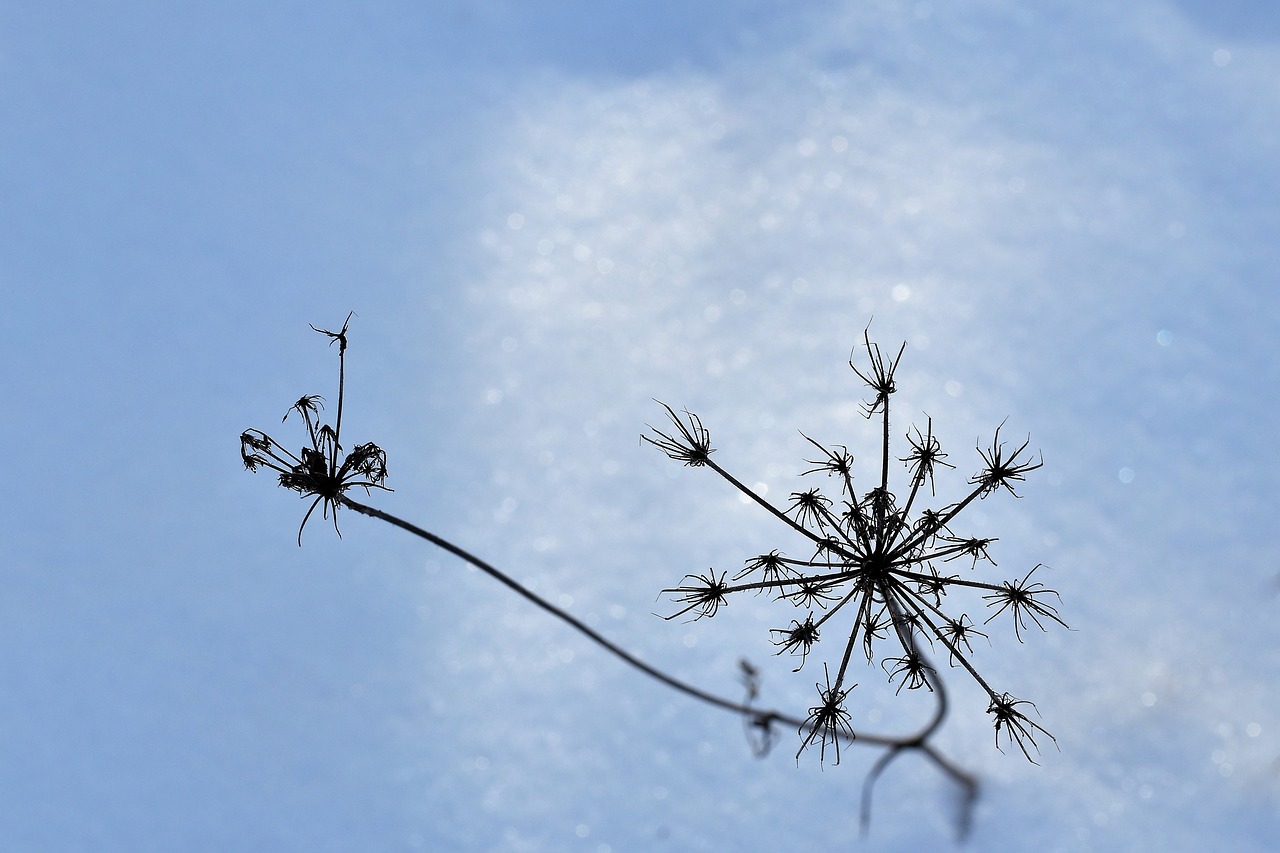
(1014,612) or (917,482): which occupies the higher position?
(917,482)

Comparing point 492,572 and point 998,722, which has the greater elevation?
point 492,572

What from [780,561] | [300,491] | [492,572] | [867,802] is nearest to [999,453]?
[780,561]

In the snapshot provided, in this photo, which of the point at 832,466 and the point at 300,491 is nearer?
the point at 300,491

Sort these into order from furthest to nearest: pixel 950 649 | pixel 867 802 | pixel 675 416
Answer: pixel 867 802 → pixel 675 416 → pixel 950 649

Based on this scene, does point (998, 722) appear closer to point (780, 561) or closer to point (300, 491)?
point (780, 561)

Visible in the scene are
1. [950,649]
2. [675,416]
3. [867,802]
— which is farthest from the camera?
[867,802]

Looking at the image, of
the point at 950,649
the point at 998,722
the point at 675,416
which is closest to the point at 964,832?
the point at 998,722

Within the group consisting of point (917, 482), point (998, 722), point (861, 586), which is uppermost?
point (917, 482)

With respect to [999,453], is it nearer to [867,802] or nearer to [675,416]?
[675,416]

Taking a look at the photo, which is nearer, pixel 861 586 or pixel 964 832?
pixel 861 586
